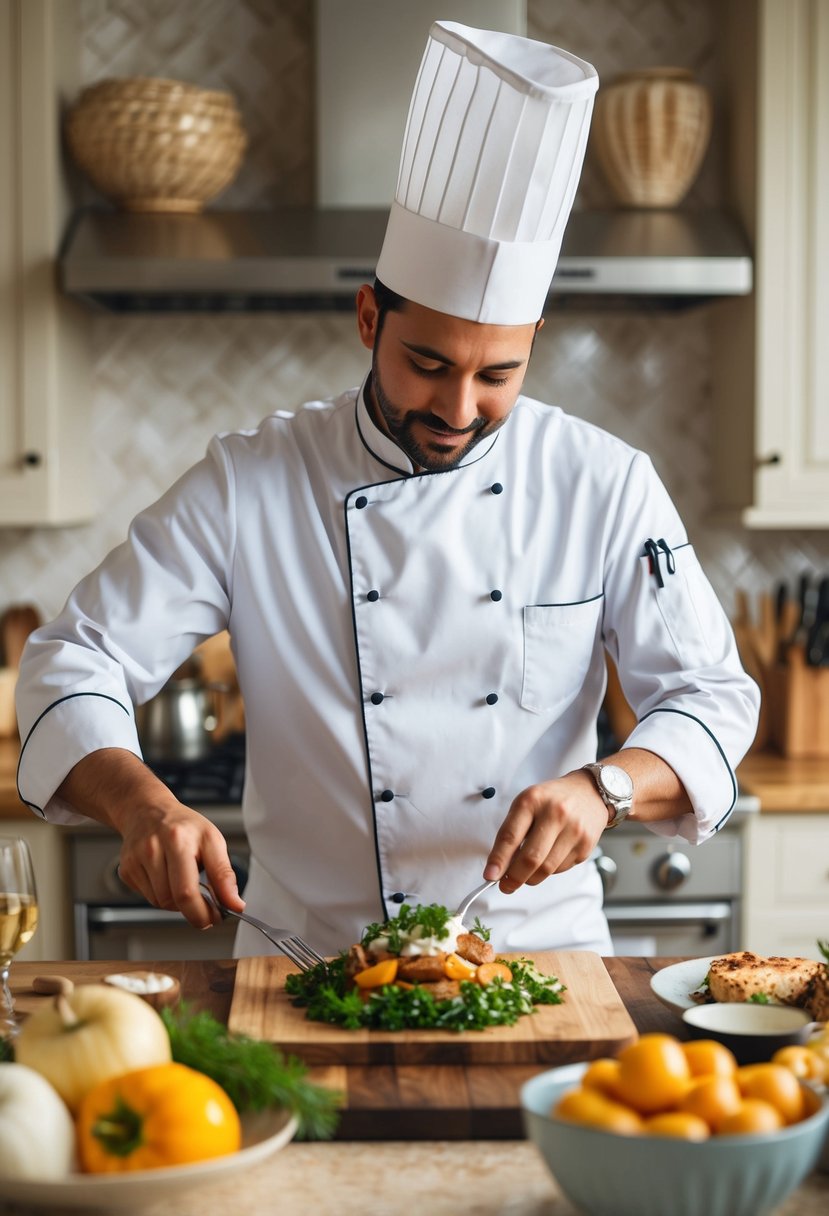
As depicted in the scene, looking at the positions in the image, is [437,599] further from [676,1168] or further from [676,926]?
[676,926]

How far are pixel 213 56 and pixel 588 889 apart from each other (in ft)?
6.77

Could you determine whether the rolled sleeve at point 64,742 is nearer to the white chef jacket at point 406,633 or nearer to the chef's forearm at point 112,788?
the chef's forearm at point 112,788

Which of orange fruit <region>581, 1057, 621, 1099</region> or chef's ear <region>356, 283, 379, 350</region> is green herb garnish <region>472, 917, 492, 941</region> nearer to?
orange fruit <region>581, 1057, 621, 1099</region>

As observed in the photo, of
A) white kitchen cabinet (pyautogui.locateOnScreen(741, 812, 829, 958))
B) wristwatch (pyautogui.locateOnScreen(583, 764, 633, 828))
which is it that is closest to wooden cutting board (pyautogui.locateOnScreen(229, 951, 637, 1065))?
wristwatch (pyautogui.locateOnScreen(583, 764, 633, 828))

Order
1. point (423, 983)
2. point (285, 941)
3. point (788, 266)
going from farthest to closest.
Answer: point (788, 266) < point (285, 941) < point (423, 983)

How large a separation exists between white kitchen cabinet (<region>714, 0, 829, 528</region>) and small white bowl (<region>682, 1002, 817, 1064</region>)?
170 centimetres

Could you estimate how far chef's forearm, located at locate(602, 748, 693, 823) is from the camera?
1.50 metres

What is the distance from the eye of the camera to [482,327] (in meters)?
1.57

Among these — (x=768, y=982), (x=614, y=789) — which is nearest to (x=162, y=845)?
(x=614, y=789)

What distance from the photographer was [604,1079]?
0.92 m

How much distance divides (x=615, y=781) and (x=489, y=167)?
2.31 feet

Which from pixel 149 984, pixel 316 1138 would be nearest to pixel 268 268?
pixel 149 984

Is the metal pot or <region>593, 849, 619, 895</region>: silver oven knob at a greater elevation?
the metal pot

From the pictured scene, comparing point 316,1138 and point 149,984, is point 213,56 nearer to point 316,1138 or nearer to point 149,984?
point 149,984
